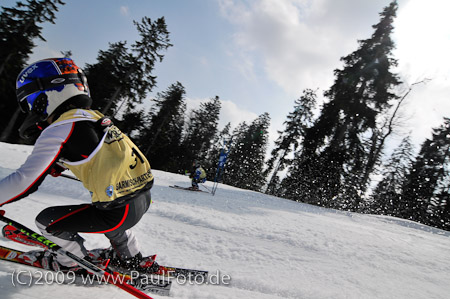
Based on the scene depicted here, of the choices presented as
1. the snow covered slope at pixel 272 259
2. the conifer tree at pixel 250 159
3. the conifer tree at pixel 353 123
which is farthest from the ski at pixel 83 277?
the conifer tree at pixel 250 159

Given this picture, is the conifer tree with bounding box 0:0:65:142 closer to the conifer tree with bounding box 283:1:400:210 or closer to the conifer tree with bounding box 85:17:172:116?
the conifer tree with bounding box 85:17:172:116

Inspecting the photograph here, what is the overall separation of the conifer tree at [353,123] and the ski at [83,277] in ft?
54.8

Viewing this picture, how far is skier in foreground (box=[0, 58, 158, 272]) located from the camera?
5.87ft

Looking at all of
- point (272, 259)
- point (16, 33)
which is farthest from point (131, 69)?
point (272, 259)

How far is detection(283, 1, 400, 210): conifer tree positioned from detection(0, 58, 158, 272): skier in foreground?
17.4 meters

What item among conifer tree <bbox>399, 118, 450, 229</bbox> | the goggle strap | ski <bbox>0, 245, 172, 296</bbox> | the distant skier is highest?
conifer tree <bbox>399, 118, 450, 229</bbox>

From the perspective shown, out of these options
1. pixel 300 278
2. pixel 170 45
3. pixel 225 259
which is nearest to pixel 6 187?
pixel 225 259

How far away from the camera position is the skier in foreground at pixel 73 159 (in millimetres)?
1790

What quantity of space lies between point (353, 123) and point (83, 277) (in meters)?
19.4

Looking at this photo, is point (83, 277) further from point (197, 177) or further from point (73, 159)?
point (197, 177)

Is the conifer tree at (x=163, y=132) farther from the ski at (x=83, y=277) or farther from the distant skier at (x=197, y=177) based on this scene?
the ski at (x=83, y=277)

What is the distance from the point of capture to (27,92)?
6.72 ft

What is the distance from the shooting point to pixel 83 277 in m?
2.51

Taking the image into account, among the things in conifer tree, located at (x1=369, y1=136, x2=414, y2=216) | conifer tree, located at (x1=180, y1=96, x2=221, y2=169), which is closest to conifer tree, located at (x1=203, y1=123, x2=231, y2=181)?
conifer tree, located at (x1=180, y1=96, x2=221, y2=169)
